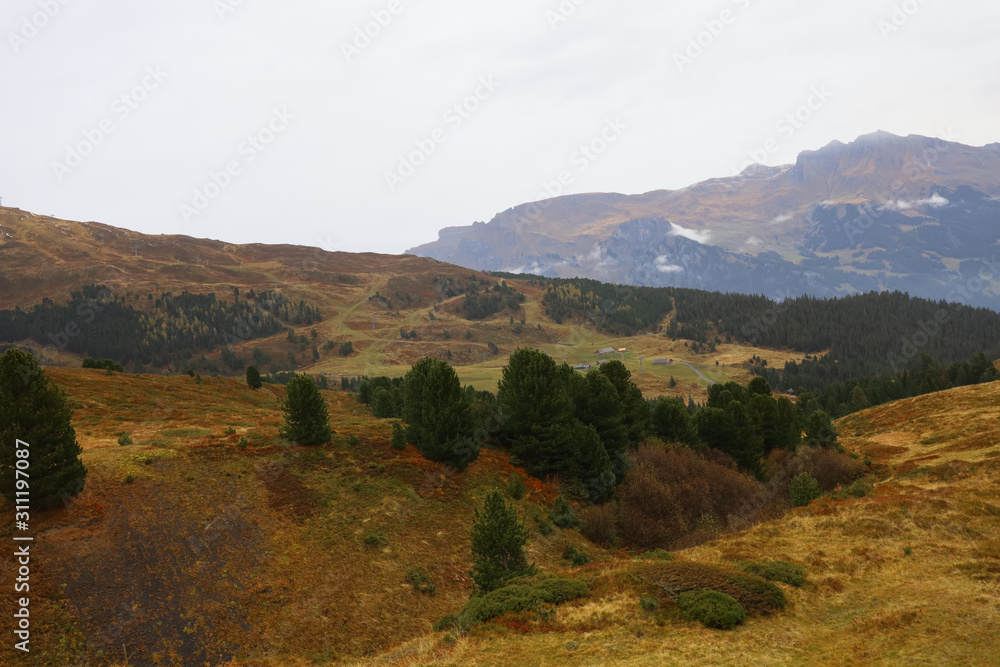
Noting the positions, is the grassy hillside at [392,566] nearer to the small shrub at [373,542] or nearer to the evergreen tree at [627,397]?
the small shrub at [373,542]

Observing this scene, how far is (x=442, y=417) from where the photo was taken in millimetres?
41062

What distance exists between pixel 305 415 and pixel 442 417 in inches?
417

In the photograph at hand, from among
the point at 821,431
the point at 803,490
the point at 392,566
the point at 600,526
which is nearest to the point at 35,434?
the point at 392,566

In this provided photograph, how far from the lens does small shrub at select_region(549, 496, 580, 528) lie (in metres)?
37.9

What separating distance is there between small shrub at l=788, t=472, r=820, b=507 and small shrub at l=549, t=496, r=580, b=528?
57.0 ft

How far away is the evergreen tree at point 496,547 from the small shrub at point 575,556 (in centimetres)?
770

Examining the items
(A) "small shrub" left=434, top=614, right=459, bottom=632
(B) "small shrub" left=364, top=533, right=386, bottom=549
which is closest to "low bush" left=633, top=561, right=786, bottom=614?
(A) "small shrub" left=434, top=614, right=459, bottom=632

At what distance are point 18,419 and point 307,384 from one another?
1673cm

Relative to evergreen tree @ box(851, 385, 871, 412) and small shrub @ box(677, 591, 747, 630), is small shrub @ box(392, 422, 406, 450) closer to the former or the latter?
small shrub @ box(677, 591, 747, 630)

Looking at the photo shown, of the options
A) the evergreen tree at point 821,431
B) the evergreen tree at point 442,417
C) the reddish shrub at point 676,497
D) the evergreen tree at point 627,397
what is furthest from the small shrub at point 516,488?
the evergreen tree at point 821,431

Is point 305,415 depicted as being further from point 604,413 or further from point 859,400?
point 859,400

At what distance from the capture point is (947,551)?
80.1 ft

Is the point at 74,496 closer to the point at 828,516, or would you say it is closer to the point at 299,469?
the point at 299,469

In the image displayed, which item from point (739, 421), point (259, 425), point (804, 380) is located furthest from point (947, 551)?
point (804, 380)
